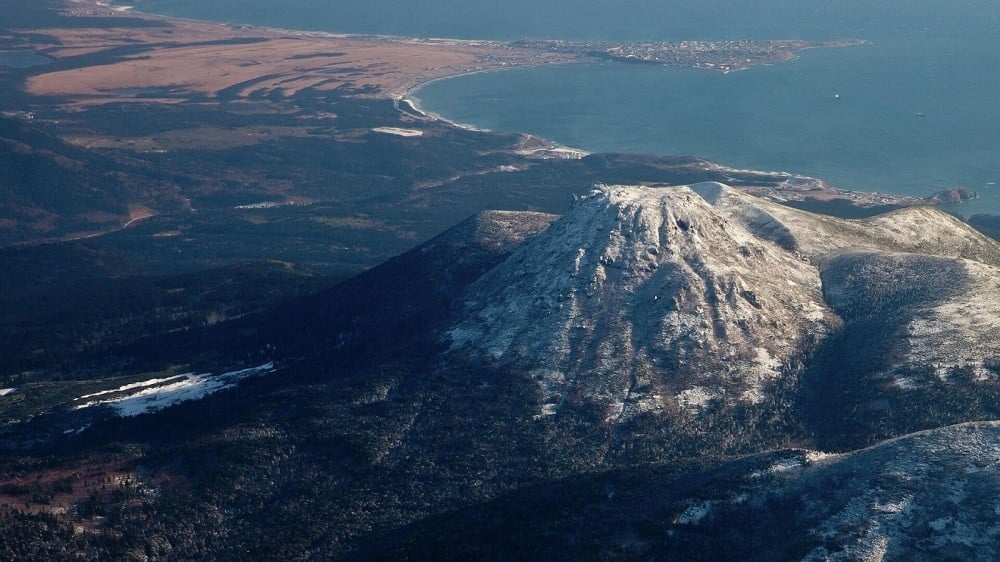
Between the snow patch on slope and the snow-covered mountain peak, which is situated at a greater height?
the snow-covered mountain peak

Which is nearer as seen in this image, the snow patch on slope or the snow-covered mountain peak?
the snow-covered mountain peak

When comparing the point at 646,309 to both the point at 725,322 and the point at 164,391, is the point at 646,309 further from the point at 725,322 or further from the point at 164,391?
the point at 164,391

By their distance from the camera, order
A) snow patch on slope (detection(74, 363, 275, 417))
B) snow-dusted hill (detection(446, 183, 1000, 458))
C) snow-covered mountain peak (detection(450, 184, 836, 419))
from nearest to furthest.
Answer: snow-dusted hill (detection(446, 183, 1000, 458)), snow-covered mountain peak (detection(450, 184, 836, 419)), snow patch on slope (detection(74, 363, 275, 417))

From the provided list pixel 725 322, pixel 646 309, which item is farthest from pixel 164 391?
pixel 725 322

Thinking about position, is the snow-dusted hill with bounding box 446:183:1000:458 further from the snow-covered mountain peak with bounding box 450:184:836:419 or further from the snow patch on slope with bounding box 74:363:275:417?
the snow patch on slope with bounding box 74:363:275:417

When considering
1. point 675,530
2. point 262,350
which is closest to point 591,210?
point 262,350

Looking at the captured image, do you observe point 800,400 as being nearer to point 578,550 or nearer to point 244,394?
point 578,550

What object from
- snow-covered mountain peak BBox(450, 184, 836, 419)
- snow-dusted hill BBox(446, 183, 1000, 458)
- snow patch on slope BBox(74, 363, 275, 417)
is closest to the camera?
snow-dusted hill BBox(446, 183, 1000, 458)

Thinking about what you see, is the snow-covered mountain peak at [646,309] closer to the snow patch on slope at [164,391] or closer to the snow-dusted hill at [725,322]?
the snow-dusted hill at [725,322]

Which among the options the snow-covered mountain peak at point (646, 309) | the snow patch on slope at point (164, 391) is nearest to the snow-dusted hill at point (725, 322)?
the snow-covered mountain peak at point (646, 309)

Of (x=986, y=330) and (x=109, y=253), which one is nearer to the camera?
(x=986, y=330)

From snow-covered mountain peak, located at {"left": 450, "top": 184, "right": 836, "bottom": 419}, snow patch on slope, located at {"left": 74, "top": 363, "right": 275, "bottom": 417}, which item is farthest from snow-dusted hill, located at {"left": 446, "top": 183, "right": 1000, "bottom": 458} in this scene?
snow patch on slope, located at {"left": 74, "top": 363, "right": 275, "bottom": 417}
